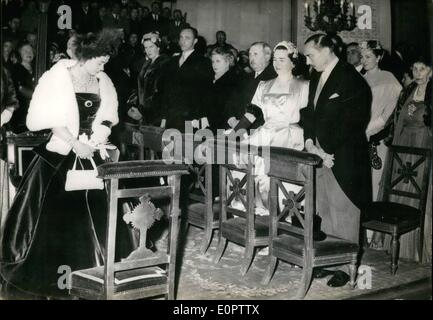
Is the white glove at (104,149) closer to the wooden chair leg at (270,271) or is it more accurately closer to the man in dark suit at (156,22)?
the wooden chair leg at (270,271)

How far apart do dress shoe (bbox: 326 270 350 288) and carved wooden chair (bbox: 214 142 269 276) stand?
21.2 inches

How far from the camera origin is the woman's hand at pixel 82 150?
9.92 ft

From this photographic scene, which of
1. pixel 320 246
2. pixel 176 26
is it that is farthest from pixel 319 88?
pixel 176 26

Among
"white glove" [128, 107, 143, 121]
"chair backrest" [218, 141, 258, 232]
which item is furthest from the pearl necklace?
"white glove" [128, 107, 143, 121]

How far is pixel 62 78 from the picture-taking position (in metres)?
3.00

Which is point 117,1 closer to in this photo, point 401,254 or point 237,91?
point 237,91

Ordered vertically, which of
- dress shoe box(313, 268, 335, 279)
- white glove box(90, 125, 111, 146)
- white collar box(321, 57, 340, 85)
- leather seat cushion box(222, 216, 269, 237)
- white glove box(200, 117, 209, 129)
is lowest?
dress shoe box(313, 268, 335, 279)

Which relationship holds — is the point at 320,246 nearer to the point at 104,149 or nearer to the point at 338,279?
the point at 338,279

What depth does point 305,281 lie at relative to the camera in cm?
299

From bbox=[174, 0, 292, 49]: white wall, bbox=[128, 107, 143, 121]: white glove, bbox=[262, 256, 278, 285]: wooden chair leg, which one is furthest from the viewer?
bbox=[174, 0, 292, 49]: white wall

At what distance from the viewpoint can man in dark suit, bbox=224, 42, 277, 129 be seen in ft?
13.9

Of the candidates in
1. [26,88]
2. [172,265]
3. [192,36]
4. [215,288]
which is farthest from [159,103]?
[172,265]

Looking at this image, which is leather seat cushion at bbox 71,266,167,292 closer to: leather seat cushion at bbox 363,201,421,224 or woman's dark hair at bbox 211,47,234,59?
leather seat cushion at bbox 363,201,421,224

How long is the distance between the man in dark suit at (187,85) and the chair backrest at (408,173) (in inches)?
75.5
